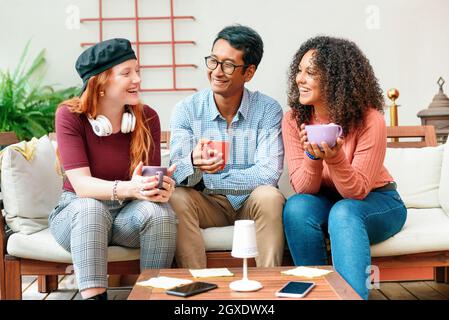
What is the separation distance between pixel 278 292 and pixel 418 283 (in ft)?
5.13

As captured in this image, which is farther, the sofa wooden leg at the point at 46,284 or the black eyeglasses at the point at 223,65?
the sofa wooden leg at the point at 46,284

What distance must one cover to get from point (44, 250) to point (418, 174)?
1543 millimetres

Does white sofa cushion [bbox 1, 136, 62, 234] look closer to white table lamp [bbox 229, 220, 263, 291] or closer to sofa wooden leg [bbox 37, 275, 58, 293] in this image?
sofa wooden leg [bbox 37, 275, 58, 293]

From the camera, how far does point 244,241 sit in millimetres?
1442

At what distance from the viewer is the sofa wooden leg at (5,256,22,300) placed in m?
2.11

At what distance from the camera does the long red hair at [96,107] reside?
2.07m

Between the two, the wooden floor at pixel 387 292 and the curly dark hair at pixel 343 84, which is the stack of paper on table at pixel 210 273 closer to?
the curly dark hair at pixel 343 84

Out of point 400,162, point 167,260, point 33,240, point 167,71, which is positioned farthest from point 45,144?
point 167,71

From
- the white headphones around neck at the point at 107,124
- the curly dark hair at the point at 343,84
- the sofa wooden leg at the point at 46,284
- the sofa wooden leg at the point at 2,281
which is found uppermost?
the curly dark hair at the point at 343,84

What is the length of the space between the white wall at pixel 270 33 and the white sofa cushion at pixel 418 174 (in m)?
2.35

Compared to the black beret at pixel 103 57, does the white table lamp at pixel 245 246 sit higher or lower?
lower

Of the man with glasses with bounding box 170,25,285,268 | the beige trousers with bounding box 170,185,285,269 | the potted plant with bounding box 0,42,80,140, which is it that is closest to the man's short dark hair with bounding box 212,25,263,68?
the man with glasses with bounding box 170,25,285,268

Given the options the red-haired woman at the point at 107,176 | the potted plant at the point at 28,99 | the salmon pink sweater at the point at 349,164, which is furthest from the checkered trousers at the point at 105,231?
the potted plant at the point at 28,99

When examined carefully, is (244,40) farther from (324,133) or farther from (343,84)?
(324,133)
